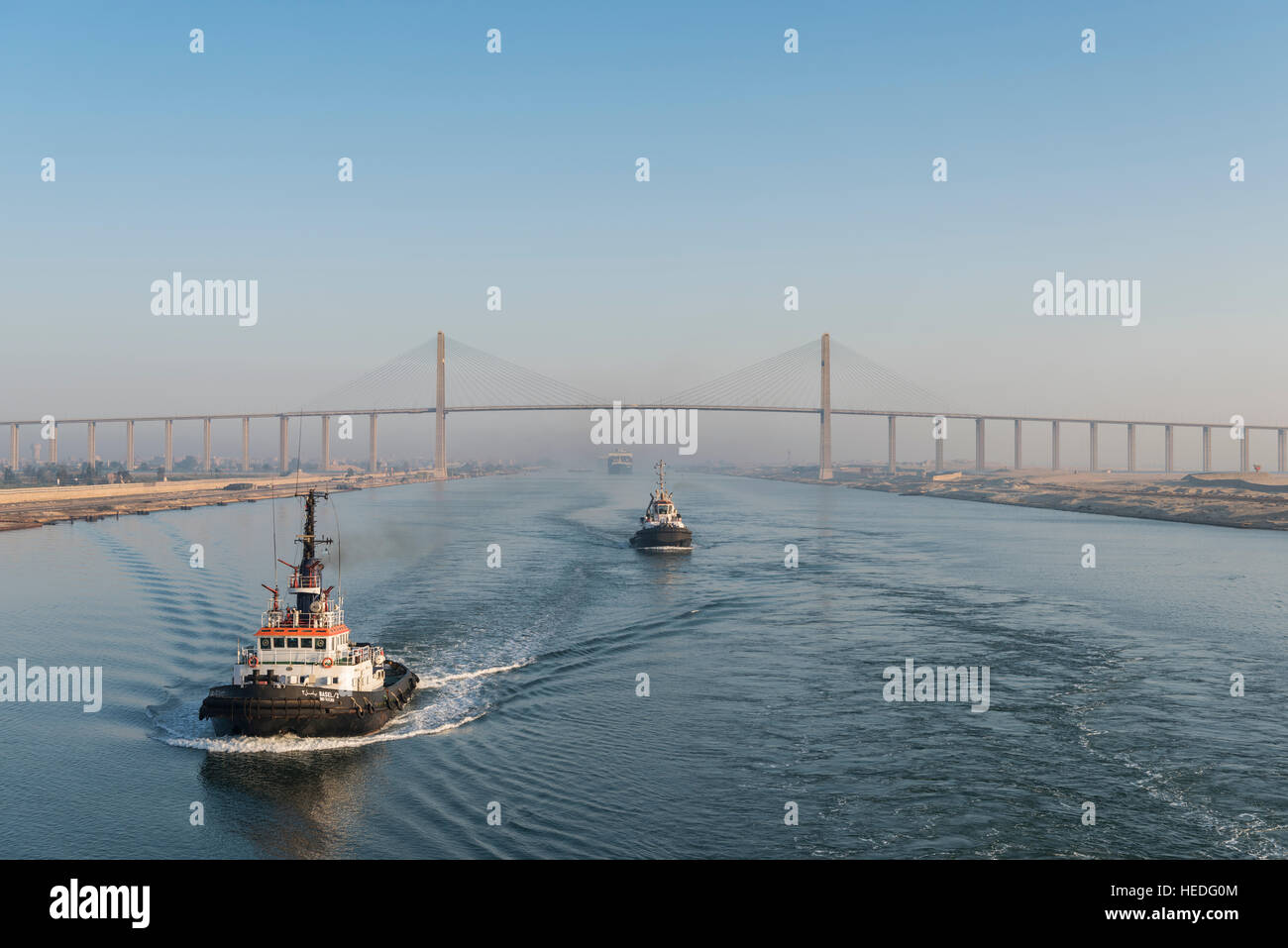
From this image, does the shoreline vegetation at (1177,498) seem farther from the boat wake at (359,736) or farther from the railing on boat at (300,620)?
the railing on boat at (300,620)

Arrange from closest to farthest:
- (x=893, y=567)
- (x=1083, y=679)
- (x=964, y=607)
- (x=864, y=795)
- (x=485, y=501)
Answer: (x=864, y=795)
(x=1083, y=679)
(x=964, y=607)
(x=893, y=567)
(x=485, y=501)

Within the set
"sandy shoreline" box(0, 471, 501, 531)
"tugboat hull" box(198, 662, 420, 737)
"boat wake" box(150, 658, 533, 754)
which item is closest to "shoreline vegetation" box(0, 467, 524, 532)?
"sandy shoreline" box(0, 471, 501, 531)
